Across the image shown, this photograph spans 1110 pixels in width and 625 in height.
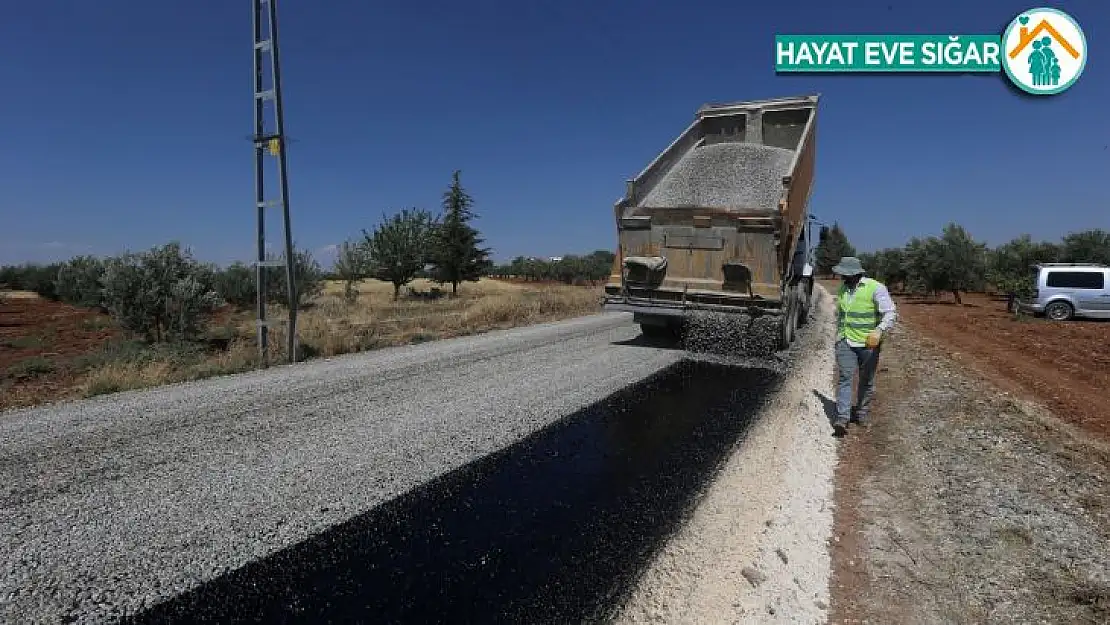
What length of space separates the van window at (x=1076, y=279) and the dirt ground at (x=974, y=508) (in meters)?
12.3

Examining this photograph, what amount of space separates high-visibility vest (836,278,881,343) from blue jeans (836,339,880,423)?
0.13 meters

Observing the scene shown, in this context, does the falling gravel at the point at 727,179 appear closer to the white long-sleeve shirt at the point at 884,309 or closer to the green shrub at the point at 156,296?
the white long-sleeve shirt at the point at 884,309

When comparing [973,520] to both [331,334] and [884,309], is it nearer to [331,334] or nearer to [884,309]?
[884,309]

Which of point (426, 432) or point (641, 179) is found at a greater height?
point (641, 179)

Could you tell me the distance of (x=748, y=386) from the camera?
7.03 metres

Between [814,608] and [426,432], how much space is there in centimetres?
345

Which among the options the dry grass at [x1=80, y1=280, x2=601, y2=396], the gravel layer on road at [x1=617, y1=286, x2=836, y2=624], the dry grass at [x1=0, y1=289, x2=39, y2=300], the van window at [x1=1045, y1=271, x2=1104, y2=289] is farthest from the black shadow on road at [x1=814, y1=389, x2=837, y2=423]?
the dry grass at [x1=0, y1=289, x2=39, y2=300]

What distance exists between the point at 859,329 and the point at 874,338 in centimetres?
24

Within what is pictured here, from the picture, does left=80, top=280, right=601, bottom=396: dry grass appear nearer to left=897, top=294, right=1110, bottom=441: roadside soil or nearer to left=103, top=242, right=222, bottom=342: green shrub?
left=103, top=242, right=222, bottom=342: green shrub

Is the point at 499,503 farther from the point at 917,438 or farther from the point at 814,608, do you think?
the point at 917,438

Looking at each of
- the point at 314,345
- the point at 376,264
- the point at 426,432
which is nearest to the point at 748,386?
the point at 426,432

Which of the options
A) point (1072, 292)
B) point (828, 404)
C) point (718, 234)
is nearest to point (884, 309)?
point (828, 404)

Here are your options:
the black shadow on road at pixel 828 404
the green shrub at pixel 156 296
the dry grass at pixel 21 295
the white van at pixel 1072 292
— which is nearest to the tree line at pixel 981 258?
the white van at pixel 1072 292

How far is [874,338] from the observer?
5.09 meters
